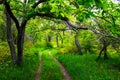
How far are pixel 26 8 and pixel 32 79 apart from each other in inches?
188

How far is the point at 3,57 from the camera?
2191 cm

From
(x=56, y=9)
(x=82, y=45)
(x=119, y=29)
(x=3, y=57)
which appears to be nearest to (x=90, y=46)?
(x=82, y=45)

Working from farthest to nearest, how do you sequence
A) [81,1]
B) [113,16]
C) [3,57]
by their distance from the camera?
[3,57], [113,16], [81,1]

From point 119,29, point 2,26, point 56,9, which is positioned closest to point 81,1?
point 56,9

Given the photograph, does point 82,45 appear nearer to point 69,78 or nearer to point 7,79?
point 69,78

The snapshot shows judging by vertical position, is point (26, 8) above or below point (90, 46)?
above

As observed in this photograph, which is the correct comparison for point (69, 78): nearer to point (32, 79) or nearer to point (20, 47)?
point (32, 79)

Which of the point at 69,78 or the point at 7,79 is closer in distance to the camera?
the point at 7,79

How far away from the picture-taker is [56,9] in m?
6.55

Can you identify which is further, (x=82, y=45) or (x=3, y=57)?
(x=82, y=45)

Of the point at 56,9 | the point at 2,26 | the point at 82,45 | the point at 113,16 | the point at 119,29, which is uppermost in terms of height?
the point at 56,9

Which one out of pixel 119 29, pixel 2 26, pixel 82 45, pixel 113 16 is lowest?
pixel 82 45

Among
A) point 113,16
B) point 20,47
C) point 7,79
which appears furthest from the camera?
point 20,47

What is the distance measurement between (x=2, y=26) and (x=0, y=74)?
24679 mm
